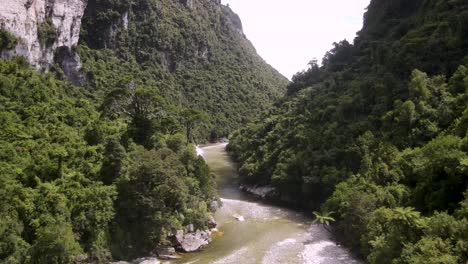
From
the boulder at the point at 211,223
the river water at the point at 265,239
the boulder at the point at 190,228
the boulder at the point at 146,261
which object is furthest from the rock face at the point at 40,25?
the river water at the point at 265,239

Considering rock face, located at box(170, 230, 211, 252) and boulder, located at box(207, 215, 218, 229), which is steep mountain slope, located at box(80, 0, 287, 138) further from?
rock face, located at box(170, 230, 211, 252)

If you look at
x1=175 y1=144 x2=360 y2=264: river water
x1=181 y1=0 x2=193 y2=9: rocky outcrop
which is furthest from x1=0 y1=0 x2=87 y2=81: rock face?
x1=181 y1=0 x2=193 y2=9: rocky outcrop

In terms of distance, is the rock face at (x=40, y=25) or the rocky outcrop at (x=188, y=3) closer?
the rock face at (x=40, y=25)

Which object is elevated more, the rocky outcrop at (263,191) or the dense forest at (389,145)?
the dense forest at (389,145)

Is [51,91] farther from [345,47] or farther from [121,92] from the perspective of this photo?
[345,47]

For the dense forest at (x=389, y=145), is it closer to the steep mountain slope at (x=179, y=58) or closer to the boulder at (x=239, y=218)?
the boulder at (x=239, y=218)

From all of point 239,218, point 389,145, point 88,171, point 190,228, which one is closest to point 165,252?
point 190,228
